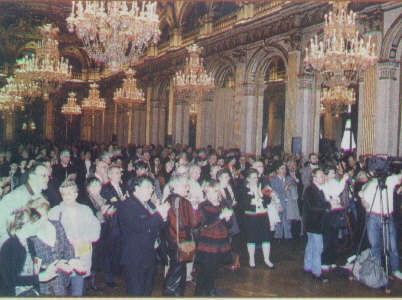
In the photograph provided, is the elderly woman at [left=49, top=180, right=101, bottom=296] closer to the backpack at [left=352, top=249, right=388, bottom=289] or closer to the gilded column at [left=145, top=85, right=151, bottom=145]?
the backpack at [left=352, top=249, right=388, bottom=289]

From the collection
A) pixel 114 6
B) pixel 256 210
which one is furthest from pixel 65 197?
pixel 114 6

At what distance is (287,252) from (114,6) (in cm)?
595

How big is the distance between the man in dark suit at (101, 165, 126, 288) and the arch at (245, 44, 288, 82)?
10.4m

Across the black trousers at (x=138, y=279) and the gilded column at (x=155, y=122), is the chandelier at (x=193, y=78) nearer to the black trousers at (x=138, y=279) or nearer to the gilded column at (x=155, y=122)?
the black trousers at (x=138, y=279)

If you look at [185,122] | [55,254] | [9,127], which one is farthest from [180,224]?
[9,127]

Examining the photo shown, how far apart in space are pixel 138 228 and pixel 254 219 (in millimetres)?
2785

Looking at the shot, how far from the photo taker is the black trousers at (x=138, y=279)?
415 centimetres

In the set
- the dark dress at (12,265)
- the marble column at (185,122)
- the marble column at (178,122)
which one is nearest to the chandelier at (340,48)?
the dark dress at (12,265)

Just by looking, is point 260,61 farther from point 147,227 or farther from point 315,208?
point 147,227

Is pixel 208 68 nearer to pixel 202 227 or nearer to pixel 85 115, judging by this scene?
pixel 202 227

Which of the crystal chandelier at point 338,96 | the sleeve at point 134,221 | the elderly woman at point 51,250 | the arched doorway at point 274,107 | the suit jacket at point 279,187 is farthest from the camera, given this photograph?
the arched doorway at point 274,107

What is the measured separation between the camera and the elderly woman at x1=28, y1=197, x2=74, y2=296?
11.6 ft

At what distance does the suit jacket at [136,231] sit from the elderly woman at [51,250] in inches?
20.3

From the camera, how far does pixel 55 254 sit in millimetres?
3652
